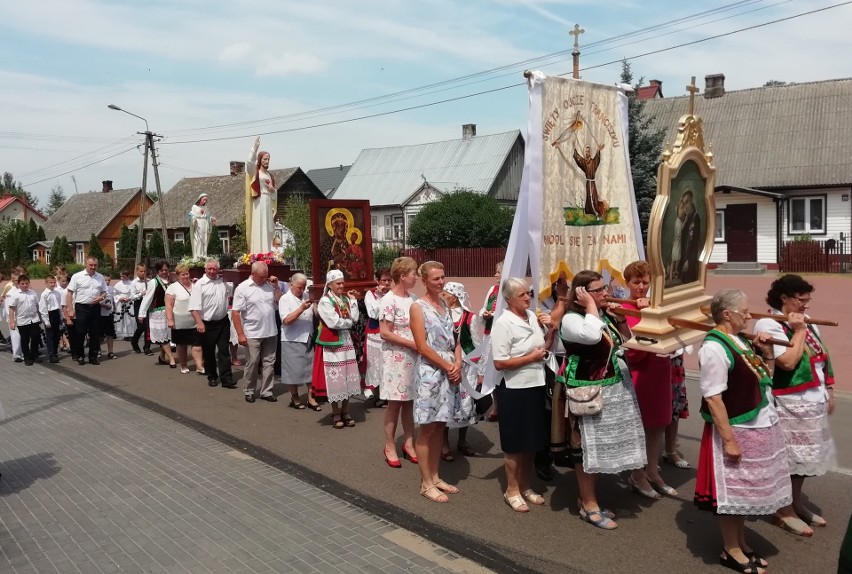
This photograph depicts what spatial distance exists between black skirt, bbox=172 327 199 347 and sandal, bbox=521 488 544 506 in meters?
7.04

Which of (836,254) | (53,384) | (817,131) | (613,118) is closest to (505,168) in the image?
(817,131)

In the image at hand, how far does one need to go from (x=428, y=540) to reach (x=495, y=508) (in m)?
0.73

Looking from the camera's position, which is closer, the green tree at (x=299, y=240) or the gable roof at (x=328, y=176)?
the green tree at (x=299, y=240)

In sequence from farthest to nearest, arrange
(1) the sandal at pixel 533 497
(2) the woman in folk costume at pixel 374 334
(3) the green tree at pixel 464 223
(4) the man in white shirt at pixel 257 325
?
1. (3) the green tree at pixel 464 223
2. (4) the man in white shirt at pixel 257 325
3. (2) the woman in folk costume at pixel 374 334
4. (1) the sandal at pixel 533 497

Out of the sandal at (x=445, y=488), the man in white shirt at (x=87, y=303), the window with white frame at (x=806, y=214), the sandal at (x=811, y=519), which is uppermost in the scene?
the window with white frame at (x=806, y=214)

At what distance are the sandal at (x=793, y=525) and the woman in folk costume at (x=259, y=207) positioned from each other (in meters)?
9.63

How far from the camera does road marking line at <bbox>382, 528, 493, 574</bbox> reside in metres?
4.48

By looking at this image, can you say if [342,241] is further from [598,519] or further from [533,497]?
[598,519]

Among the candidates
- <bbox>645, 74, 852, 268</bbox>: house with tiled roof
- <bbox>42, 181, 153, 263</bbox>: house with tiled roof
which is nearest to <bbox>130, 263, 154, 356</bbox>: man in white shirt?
<bbox>645, 74, 852, 268</bbox>: house with tiled roof

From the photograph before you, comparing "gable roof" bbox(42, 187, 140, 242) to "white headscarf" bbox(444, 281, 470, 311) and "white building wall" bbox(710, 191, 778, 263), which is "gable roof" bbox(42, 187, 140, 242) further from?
"white headscarf" bbox(444, 281, 470, 311)

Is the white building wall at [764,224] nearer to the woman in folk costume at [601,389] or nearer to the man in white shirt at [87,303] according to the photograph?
the man in white shirt at [87,303]

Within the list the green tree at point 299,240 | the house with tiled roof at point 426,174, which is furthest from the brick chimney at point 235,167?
→ the green tree at point 299,240

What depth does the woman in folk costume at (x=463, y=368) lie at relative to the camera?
5965 millimetres

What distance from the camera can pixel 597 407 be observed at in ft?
15.8
